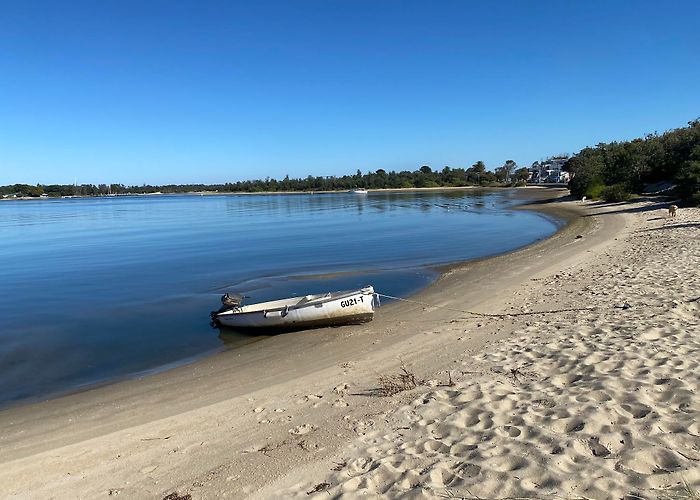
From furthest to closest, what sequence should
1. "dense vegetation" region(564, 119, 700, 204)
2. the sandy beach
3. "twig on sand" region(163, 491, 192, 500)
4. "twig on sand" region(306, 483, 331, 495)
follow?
1. "dense vegetation" region(564, 119, 700, 204)
2. "twig on sand" region(163, 491, 192, 500)
3. "twig on sand" region(306, 483, 331, 495)
4. the sandy beach

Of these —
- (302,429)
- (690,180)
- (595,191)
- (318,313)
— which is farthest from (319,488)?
(595,191)

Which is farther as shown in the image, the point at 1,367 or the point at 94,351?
the point at 94,351

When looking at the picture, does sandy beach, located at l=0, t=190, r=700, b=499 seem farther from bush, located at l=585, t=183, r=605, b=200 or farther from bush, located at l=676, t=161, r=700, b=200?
bush, located at l=585, t=183, r=605, b=200

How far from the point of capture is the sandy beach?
4.76 m

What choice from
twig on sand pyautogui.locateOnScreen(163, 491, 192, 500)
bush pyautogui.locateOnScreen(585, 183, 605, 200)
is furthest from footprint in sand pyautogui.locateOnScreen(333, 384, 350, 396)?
bush pyautogui.locateOnScreen(585, 183, 605, 200)

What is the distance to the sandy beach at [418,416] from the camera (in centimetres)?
476

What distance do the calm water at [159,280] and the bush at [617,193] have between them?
42.0ft

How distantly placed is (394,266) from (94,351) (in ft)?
48.5

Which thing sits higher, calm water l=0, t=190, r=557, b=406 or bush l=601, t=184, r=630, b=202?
bush l=601, t=184, r=630, b=202

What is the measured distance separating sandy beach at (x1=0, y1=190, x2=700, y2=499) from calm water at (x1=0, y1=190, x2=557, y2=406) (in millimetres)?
2275

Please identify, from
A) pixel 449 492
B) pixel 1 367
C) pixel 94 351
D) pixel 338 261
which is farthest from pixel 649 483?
pixel 338 261

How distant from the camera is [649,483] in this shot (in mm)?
4066

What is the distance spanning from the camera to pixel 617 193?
53.4 metres

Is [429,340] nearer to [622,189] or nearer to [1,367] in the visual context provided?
[1,367]
